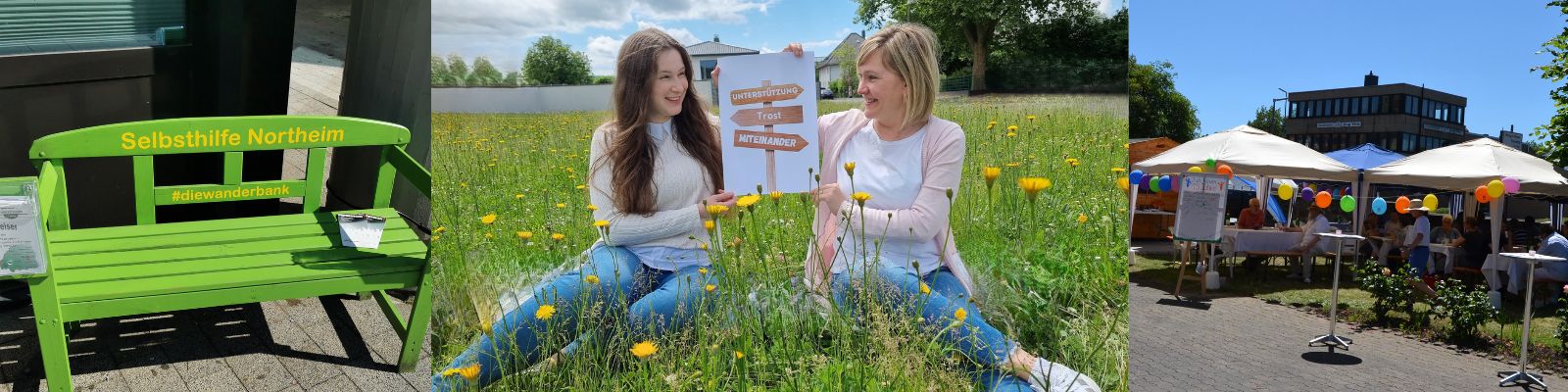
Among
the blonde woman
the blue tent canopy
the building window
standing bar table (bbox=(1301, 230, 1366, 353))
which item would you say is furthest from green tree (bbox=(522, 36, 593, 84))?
standing bar table (bbox=(1301, 230, 1366, 353))

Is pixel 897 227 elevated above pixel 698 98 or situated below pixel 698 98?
below

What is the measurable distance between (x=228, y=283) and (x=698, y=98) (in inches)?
66.5

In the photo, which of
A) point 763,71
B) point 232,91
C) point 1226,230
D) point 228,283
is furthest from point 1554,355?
point 232,91

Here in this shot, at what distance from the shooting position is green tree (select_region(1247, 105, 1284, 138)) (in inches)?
147

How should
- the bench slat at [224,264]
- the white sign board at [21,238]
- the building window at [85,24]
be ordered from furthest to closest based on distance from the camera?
the building window at [85,24], the bench slat at [224,264], the white sign board at [21,238]

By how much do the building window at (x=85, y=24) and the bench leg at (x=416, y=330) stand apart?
1.65 m

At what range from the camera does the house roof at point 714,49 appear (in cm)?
183

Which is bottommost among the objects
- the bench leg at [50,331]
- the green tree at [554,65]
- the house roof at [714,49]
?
the bench leg at [50,331]

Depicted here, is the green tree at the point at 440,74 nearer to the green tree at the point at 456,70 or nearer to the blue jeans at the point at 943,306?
the green tree at the point at 456,70

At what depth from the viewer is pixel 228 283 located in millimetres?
2627

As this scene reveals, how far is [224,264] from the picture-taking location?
2.83 meters

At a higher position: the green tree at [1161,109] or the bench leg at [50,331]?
the green tree at [1161,109]

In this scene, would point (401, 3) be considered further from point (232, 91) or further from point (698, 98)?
point (698, 98)

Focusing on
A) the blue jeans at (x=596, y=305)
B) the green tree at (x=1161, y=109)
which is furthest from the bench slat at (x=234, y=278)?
the green tree at (x=1161, y=109)
